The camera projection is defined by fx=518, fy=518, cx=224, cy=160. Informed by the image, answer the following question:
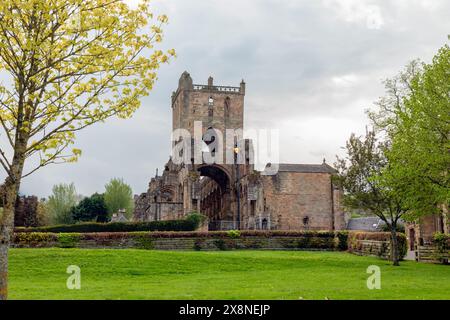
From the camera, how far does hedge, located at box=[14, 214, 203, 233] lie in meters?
41.1

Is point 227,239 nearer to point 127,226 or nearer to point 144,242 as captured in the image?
point 144,242

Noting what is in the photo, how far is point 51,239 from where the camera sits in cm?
3341

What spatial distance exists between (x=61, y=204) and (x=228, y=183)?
34712 mm

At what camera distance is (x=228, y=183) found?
69.1 meters

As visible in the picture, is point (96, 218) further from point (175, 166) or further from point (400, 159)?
point (400, 159)

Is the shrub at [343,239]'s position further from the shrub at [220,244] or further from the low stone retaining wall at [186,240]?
the shrub at [220,244]

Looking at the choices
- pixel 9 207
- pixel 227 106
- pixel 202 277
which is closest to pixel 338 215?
pixel 227 106

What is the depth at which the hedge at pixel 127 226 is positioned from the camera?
135ft

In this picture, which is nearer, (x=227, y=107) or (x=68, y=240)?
(x=68, y=240)

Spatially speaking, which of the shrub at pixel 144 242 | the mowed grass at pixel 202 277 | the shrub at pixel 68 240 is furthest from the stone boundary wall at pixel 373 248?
the shrub at pixel 68 240

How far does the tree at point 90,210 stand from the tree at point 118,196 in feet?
33.7

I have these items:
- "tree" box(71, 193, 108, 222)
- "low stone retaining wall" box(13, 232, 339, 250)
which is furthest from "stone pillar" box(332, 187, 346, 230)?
"tree" box(71, 193, 108, 222)
